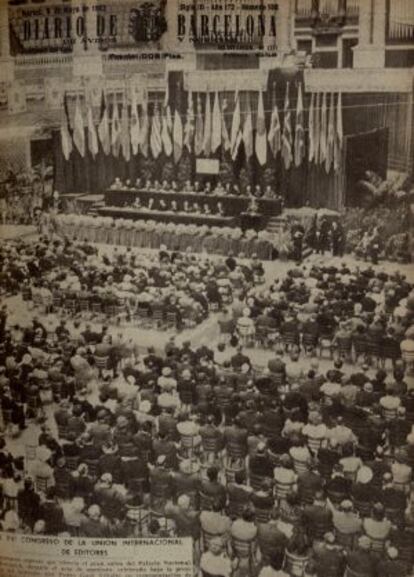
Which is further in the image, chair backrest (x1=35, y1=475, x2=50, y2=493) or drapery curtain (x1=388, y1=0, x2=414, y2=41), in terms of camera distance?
chair backrest (x1=35, y1=475, x2=50, y2=493)

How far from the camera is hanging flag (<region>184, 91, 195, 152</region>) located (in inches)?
54.2

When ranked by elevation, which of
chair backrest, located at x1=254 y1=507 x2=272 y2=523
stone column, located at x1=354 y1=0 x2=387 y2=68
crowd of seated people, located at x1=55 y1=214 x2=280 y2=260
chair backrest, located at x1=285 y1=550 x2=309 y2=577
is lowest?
chair backrest, located at x1=285 y1=550 x2=309 y2=577

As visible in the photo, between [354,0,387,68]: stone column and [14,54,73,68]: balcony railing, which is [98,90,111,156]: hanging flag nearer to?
[14,54,73,68]: balcony railing

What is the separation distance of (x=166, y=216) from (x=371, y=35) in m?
0.45

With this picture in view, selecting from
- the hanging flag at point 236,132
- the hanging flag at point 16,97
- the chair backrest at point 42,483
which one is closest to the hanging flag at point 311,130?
the hanging flag at point 236,132

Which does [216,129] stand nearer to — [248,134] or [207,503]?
[248,134]

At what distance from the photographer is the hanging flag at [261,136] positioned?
1.36 metres

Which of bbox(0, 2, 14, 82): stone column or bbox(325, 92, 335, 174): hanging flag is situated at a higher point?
bbox(0, 2, 14, 82): stone column

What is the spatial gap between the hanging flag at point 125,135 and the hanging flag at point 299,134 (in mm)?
283

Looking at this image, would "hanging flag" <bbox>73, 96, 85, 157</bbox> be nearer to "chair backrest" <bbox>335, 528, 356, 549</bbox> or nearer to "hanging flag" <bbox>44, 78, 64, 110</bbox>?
"hanging flag" <bbox>44, 78, 64, 110</bbox>

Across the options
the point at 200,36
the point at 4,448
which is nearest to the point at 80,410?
the point at 4,448

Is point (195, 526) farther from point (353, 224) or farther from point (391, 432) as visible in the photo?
point (353, 224)

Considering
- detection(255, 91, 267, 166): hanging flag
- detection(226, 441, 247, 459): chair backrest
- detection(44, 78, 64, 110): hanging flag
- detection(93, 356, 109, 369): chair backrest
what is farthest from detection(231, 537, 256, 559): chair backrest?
detection(44, 78, 64, 110): hanging flag

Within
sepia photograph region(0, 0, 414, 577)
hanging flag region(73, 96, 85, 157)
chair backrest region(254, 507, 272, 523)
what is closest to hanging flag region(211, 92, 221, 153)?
sepia photograph region(0, 0, 414, 577)
